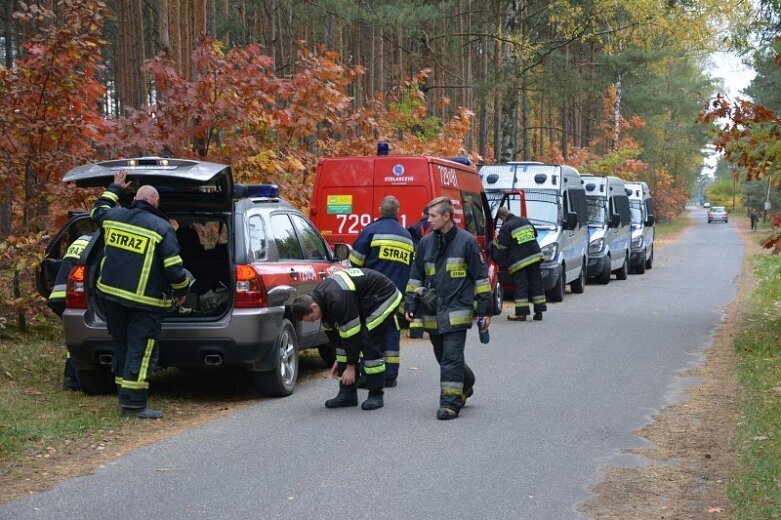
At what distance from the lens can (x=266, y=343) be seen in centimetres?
926

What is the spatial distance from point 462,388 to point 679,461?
2.04 m

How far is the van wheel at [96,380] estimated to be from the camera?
9.62 metres

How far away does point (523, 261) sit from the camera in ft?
55.4

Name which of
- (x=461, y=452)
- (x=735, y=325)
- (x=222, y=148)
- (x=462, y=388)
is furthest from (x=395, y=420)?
(x=735, y=325)

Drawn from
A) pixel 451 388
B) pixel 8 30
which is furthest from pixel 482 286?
pixel 8 30

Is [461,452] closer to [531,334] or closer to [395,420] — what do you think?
[395,420]

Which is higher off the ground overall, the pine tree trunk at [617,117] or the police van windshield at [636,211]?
the pine tree trunk at [617,117]

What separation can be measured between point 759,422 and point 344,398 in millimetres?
3392

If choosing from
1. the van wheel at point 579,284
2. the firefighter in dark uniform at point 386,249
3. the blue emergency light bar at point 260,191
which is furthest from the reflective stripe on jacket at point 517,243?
the blue emergency light bar at point 260,191

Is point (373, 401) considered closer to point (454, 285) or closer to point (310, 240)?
point (454, 285)

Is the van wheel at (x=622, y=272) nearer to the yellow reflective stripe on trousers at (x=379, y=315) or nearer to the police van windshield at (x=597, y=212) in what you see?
the police van windshield at (x=597, y=212)

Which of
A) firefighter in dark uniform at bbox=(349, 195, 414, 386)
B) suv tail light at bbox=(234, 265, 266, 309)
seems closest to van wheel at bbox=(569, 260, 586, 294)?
firefighter in dark uniform at bbox=(349, 195, 414, 386)

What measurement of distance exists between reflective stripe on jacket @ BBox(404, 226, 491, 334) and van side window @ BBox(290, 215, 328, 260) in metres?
2.26

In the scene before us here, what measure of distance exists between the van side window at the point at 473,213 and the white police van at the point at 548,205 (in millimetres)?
2693
